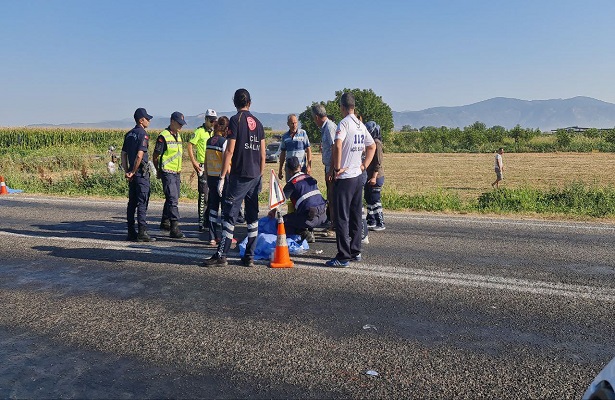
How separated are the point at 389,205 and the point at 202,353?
946 centimetres

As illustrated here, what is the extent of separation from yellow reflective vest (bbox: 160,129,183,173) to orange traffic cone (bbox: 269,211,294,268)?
286 cm

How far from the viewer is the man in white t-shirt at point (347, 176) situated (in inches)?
265

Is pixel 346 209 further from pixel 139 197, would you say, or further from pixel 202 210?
pixel 202 210

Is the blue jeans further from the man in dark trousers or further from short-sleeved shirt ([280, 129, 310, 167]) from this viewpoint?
the man in dark trousers

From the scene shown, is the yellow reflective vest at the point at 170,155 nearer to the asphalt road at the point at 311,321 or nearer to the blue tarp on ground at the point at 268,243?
the asphalt road at the point at 311,321

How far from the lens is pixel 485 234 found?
917cm

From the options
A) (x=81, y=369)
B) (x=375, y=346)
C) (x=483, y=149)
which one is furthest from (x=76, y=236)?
(x=483, y=149)

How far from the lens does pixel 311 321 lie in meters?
4.94

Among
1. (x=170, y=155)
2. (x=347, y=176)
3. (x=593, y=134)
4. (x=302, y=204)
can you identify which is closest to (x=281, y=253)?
(x=302, y=204)

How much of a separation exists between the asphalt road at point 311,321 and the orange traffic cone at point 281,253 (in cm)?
19

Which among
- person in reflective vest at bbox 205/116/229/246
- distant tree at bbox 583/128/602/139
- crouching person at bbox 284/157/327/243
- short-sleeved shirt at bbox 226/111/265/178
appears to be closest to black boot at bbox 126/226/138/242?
person in reflective vest at bbox 205/116/229/246

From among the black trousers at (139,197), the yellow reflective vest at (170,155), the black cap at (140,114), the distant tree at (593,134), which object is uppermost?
the distant tree at (593,134)

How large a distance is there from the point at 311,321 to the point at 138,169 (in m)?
4.72

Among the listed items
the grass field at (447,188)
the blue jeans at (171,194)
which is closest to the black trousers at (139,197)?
the blue jeans at (171,194)
